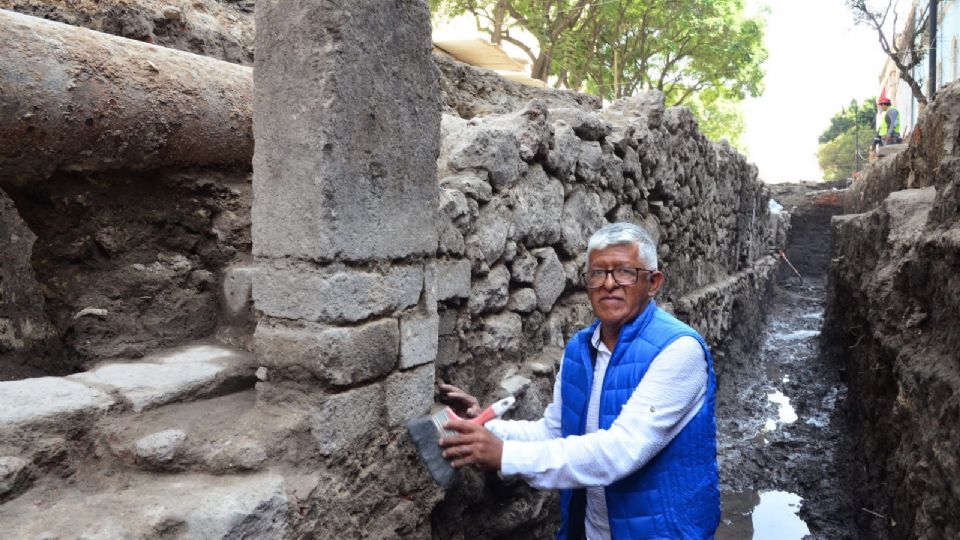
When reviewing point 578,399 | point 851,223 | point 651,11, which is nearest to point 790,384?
point 851,223

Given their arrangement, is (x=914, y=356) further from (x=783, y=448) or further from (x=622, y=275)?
(x=783, y=448)

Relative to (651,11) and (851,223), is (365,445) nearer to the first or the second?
(851,223)

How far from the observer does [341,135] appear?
74.8 inches

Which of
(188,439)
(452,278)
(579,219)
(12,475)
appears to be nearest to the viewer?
(12,475)

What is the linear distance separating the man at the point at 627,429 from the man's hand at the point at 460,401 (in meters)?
0.38

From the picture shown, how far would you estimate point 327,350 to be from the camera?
6.33ft

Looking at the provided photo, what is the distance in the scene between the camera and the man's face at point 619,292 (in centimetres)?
212

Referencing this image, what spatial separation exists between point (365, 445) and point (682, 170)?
4.76 metres

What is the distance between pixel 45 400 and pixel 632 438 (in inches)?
62.2

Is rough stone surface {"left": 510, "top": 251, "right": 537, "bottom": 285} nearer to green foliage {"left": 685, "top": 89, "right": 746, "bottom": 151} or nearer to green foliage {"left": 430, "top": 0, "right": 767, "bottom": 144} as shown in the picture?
A: green foliage {"left": 430, "top": 0, "right": 767, "bottom": 144}

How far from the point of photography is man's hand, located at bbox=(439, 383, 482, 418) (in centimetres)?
249

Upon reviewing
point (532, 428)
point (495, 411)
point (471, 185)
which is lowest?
point (532, 428)

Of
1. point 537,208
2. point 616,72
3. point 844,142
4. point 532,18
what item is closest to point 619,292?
point 537,208

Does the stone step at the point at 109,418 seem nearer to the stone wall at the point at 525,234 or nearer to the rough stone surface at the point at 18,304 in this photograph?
the rough stone surface at the point at 18,304
